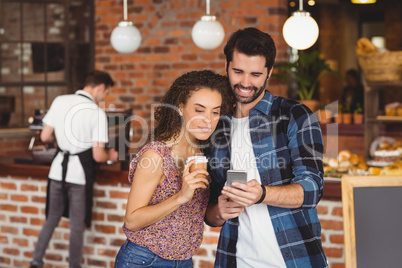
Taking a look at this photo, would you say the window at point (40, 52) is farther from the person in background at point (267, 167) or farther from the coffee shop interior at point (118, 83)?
the person in background at point (267, 167)

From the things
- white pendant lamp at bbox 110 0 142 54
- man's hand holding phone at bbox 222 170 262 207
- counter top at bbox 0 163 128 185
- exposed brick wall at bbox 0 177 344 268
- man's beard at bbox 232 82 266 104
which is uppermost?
white pendant lamp at bbox 110 0 142 54

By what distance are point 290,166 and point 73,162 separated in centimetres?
233

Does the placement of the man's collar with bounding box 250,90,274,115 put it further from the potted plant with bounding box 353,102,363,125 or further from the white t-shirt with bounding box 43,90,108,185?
the potted plant with bounding box 353,102,363,125

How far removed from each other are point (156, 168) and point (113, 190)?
6.88ft

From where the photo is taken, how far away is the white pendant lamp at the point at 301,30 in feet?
13.0

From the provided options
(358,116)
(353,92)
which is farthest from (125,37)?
(353,92)

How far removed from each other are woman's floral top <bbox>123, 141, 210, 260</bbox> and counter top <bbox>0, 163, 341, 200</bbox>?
1452 millimetres

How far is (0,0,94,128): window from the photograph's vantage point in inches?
235

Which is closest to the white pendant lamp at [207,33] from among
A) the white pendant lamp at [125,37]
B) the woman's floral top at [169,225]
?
the white pendant lamp at [125,37]

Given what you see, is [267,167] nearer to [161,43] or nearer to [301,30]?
[301,30]

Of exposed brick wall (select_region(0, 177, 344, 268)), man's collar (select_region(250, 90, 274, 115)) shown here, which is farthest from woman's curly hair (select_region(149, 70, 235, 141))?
exposed brick wall (select_region(0, 177, 344, 268))

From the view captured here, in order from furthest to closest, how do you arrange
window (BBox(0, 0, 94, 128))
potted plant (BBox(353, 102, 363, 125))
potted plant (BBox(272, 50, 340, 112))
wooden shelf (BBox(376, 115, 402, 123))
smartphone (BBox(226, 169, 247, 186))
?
potted plant (BBox(353, 102, 363, 125)) → window (BBox(0, 0, 94, 128)) → potted plant (BBox(272, 50, 340, 112)) → wooden shelf (BBox(376, 115, 402, 123)) → smartphone (BBox(226, 169, 247, 186))

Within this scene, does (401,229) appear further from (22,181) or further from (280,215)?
(22,181)

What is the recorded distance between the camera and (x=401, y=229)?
73.5 inches
